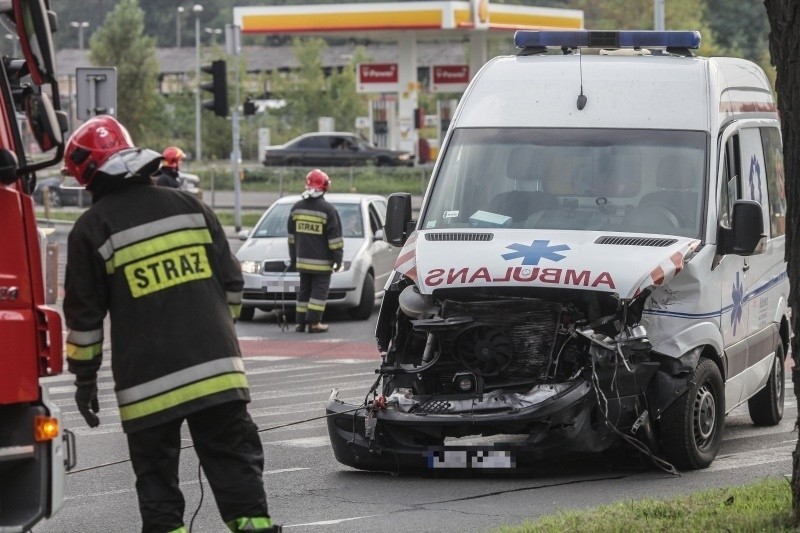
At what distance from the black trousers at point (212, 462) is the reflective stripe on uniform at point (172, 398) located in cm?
8

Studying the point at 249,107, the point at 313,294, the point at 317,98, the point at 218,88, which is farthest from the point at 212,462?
the point at 317,98

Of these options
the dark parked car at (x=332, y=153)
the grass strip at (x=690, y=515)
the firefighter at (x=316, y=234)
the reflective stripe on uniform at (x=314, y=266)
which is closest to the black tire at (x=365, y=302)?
the firefighter at (x=316, y=234)

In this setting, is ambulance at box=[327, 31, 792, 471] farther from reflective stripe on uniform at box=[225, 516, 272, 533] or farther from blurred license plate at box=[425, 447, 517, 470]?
reflective stripe on uniform at box=[225, 516, 272, 533]

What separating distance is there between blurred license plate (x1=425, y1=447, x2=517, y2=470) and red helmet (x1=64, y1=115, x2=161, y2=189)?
11.0 feet

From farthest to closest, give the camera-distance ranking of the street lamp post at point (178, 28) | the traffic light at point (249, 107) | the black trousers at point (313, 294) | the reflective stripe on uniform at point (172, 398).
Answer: the street lamp post at point (178, 28) → the traffic light at point (249, 107) → the black trousers at point (313, 294) → the reflective stripe on uniform at point (172, 398)

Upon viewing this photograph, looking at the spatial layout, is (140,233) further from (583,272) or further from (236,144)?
(236,144)

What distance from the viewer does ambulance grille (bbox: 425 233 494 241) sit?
31.9 feet

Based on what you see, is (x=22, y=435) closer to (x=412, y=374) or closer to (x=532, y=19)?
(x=412, y=374)

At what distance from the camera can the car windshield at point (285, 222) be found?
2083 cm

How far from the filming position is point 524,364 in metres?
9.15

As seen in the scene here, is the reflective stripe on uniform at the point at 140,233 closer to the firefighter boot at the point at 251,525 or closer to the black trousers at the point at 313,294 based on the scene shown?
the firefighter boot at the point at 251,525

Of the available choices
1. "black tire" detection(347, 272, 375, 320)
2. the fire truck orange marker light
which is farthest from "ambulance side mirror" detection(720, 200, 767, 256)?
"black tire" detection(347, 272, 375, 320)

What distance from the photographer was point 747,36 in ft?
281

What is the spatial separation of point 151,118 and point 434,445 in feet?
176
